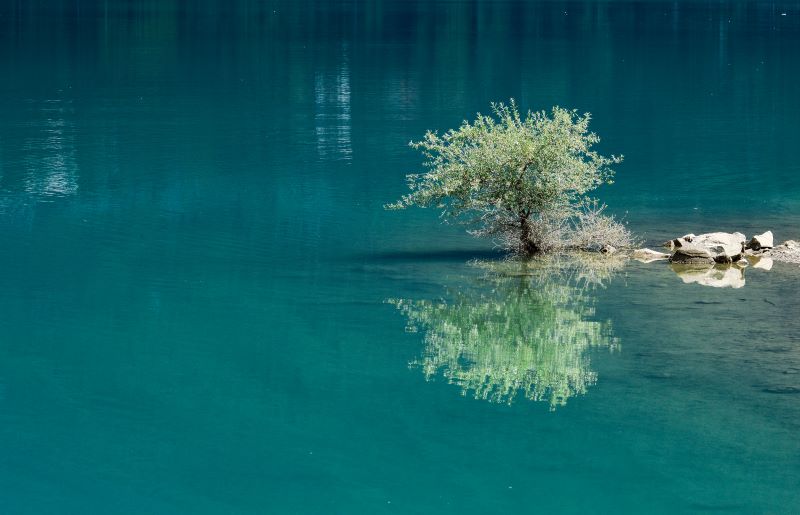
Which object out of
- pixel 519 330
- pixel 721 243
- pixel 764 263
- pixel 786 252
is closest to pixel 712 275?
pixel 721 243

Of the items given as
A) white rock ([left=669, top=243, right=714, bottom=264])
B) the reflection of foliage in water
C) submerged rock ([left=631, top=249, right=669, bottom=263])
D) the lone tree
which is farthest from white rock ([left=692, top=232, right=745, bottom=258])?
the reflection of foliage in water

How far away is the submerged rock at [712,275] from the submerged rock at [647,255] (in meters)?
0.57

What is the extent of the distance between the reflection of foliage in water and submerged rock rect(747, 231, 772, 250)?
2934 mm

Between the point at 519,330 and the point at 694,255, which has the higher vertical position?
the point at 694,255

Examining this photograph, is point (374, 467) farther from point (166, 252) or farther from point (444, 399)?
point (166, 252)

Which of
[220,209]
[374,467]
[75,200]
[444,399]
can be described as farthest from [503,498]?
[75,200]

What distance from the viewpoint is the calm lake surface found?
53.5 feet

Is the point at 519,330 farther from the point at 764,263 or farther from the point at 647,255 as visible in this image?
the point at 764,263

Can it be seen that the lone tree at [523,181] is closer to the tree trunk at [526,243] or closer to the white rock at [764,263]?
the tree trunk at [526,243]

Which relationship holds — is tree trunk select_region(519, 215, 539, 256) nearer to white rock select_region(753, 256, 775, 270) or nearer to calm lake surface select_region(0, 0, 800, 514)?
calm lake surface select_region(0, 0, 800, 514)

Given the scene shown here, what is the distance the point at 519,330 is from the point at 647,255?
17.1 feet

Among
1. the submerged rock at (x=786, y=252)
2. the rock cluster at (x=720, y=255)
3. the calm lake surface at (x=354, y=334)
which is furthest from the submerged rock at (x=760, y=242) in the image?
the calm lake surface at (x=354, y=334)

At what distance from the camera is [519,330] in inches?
896

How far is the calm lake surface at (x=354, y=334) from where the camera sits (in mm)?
16312
